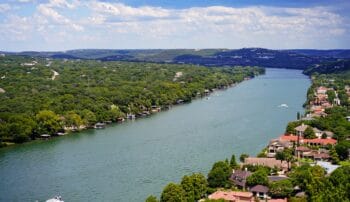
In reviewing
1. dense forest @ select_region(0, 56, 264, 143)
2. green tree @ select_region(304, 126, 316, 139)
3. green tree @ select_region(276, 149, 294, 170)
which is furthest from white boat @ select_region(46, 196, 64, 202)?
green tree @ select_region(304, 126, 316, 139)

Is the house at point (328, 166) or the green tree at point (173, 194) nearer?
the green tree at point (173, 194)

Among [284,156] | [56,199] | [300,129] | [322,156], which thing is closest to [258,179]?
[284,156]

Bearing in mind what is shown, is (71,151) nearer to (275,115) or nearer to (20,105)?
(20,105)

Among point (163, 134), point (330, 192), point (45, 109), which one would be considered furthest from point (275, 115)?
point (330, 192)

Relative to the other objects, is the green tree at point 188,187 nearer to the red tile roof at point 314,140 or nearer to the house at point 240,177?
the house at point 240,177

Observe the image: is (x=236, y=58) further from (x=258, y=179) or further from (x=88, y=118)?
(x=258, y=179)

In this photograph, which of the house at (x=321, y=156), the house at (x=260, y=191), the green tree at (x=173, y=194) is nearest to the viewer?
the green tree at (x=173, y=194)

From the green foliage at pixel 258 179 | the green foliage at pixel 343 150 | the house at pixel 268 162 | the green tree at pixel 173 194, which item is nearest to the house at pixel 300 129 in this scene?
the green foliage at pixel 343 150
